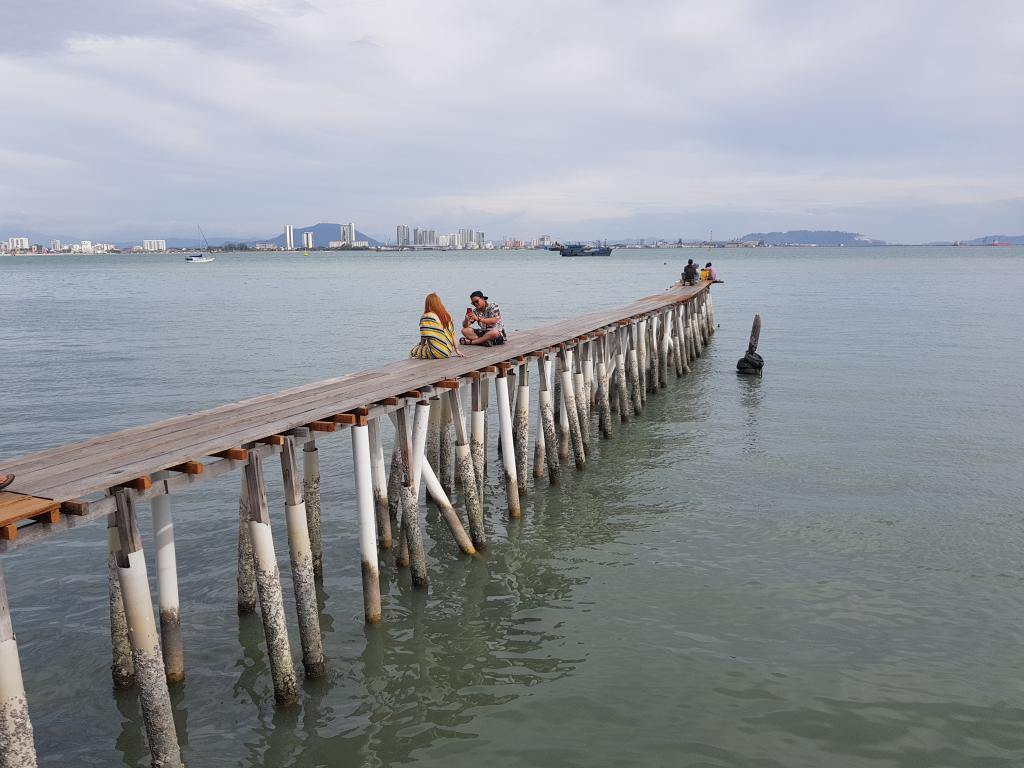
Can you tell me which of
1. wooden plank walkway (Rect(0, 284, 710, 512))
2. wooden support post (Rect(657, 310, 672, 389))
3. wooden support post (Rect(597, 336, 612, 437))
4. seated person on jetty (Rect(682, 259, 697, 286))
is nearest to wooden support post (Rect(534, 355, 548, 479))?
wooden plank walkway (Rect(0, 284, 710, 512))

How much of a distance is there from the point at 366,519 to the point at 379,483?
1765 millimetres

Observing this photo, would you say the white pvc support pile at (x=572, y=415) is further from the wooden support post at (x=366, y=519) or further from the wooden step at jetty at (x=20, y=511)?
the wooden step at jetty at (x=20, y=511)

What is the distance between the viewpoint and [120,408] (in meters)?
20.5

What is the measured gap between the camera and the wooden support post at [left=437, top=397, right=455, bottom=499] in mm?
13312

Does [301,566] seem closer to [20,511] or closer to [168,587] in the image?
[168,587]

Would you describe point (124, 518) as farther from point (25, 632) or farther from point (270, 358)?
point (270, 358)

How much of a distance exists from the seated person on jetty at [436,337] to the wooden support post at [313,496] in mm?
3390

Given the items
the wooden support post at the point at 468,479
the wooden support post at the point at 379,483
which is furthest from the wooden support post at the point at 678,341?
the wooden support post at the point at 379,483

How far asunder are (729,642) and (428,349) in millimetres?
6734

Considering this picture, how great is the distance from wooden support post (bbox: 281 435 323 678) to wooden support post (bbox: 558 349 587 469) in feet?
26.1

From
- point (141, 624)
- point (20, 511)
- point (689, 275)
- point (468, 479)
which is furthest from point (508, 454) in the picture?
point (689, 275)

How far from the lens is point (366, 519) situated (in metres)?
9.03

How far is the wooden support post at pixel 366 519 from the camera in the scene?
9016 millimetres

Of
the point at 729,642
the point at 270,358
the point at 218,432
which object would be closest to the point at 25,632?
the point at 218,432
